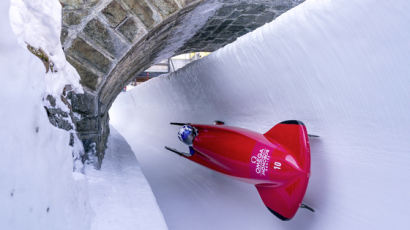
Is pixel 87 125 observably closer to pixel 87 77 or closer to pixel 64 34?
pixel 87 77

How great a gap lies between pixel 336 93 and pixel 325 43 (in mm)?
290

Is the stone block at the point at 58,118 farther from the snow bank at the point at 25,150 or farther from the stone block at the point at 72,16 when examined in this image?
the stone block at the point at 72,16

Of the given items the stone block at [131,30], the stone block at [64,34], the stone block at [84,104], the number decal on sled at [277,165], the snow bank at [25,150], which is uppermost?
the stone block at [131,30]

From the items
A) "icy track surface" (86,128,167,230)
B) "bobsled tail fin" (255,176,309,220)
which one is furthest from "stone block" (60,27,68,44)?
"bobsled tail fin" (255,176,309,220)

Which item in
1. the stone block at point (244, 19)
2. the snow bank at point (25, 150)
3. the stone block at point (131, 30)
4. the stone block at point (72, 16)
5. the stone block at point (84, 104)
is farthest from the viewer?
the stone block at point (244, 19)

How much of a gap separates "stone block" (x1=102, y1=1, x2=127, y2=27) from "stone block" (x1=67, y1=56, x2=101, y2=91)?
0.42 meters

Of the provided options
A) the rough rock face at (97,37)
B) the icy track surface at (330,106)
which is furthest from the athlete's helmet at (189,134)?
the rough rock face at (97,37)

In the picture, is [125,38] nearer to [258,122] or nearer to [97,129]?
[97,129]

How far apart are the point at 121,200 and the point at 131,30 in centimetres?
131

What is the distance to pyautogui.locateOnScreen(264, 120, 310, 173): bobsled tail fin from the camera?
1.79 meters

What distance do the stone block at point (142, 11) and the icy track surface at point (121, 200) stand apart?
1247 millimetres

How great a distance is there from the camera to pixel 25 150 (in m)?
0.74

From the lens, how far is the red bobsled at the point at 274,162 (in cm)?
179

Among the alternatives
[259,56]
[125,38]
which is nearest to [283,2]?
[259,56]
